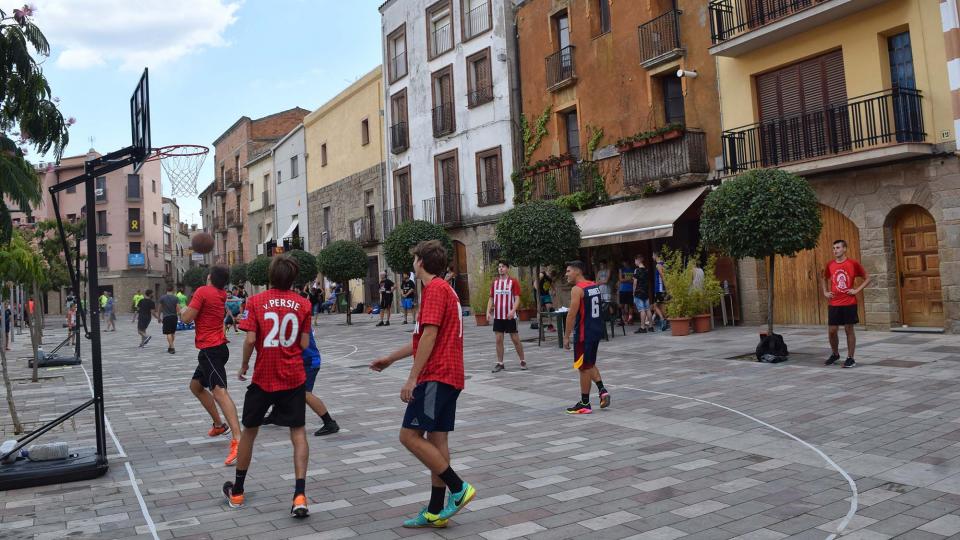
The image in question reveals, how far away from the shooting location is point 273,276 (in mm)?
4980

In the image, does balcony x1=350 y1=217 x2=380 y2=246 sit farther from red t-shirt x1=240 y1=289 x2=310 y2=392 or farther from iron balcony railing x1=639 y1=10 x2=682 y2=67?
red t-shirt x1=240 y1=289 x2=310 y2=392

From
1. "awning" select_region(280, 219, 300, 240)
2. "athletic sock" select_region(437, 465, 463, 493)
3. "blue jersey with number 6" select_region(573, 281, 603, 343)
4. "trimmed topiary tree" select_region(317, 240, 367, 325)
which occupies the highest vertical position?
"awning" select_region(280, 219, 300, 240)

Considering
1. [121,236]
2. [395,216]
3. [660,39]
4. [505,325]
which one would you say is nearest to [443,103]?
[395,216]

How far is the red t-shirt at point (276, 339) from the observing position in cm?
476

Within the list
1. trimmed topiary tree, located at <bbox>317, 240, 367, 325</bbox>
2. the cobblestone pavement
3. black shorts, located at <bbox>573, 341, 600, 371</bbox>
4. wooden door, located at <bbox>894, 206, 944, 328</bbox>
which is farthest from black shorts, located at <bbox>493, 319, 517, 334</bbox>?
trimmed topiary tree, located at <bbox>317, 240, 367, 325</bbox>

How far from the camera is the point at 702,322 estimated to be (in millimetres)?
15570

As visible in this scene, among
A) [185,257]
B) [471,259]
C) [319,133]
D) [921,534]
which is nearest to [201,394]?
[921,534]

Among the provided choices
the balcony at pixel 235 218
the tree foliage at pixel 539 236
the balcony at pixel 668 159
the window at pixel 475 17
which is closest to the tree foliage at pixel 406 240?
the tree foliage at pixel 539 236

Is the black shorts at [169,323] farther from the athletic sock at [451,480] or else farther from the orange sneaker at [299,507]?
the athletic sock at [451,480]

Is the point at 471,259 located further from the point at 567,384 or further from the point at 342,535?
the point at 342,535

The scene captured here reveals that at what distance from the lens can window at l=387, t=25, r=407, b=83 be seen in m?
29.1

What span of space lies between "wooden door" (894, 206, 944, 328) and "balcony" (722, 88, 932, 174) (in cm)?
140

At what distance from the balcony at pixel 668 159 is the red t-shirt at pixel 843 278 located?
24.8 ft

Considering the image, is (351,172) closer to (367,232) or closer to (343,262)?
(367,232)
